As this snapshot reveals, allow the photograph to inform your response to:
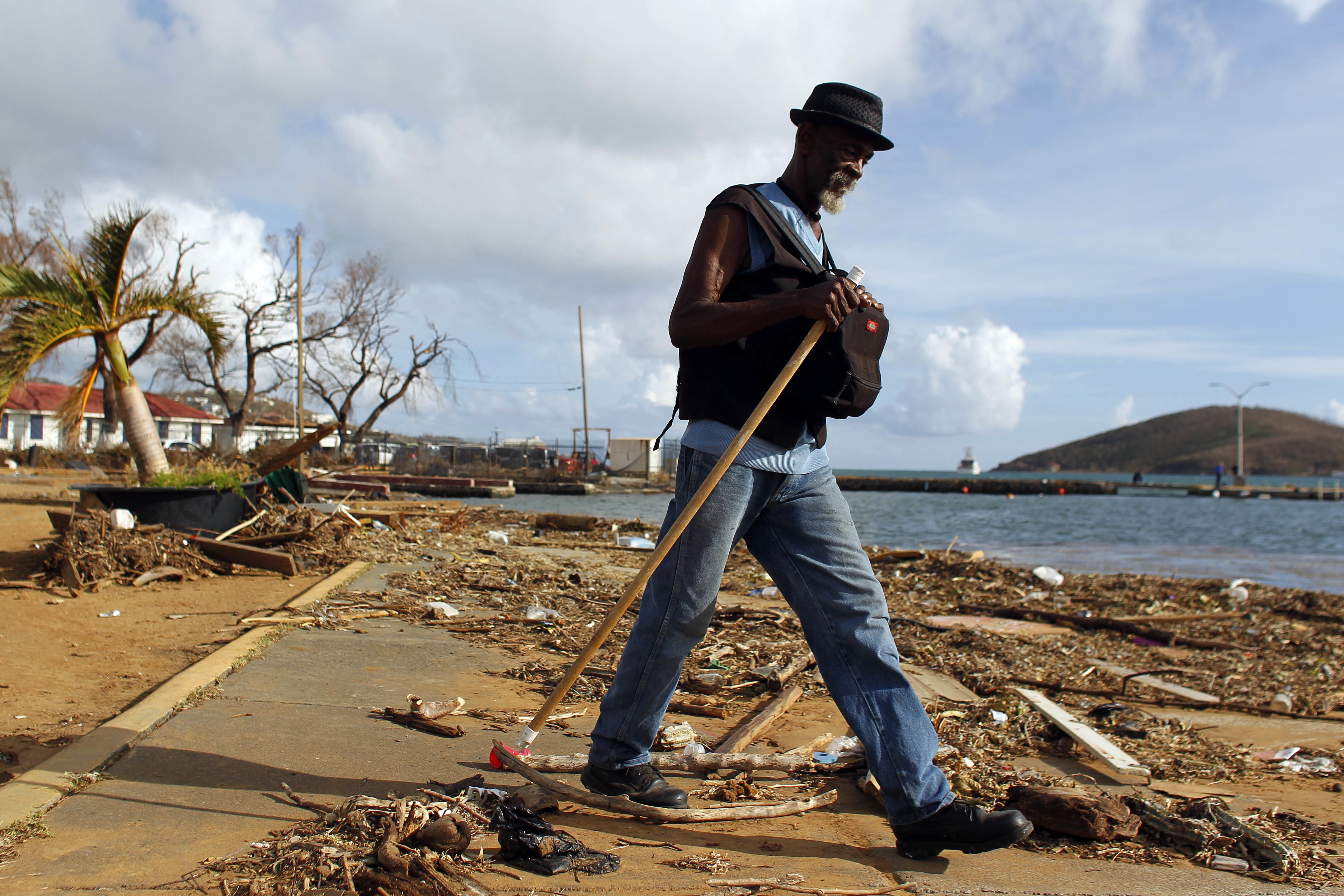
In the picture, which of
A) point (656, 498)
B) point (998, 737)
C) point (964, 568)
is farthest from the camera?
point (656, 498)

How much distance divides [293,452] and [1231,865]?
8961 millimetres

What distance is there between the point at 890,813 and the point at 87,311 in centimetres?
933

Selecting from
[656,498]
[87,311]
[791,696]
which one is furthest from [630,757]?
[656,498]

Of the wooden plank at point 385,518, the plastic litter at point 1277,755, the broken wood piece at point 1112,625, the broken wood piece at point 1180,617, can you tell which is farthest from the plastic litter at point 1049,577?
the wooden plank at point 385,518

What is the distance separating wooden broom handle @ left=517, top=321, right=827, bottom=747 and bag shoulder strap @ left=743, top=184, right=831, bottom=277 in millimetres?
228

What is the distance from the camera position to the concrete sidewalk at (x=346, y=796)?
2051 mm

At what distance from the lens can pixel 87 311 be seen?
856cm

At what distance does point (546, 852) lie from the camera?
212 centimetres

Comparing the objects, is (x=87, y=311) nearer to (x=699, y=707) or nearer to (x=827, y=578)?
(x=699, y=707)

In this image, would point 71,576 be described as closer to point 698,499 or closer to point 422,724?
point 422,724

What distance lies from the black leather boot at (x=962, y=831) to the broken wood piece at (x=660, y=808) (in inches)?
14.6

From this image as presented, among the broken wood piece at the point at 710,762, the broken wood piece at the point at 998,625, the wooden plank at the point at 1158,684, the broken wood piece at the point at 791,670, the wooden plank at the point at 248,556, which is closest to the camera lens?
the broken wood piece at the point at 710,762

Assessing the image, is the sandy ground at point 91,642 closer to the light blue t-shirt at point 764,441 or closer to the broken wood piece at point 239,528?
the broken wood piece at point 239,528

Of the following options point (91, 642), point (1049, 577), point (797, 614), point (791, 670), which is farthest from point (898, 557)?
point (797, 614)
